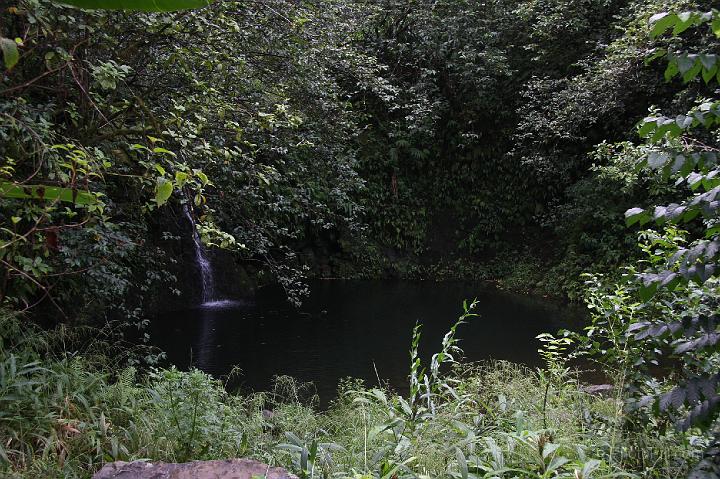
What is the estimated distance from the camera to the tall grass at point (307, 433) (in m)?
2.26

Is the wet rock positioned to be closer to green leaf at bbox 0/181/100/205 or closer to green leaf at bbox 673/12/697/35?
green leaf at bbox 0/181/100/205

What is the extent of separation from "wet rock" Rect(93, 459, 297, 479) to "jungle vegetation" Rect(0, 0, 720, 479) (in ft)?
0.43

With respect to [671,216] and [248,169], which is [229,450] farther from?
[248,169]

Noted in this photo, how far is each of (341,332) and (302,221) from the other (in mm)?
4666

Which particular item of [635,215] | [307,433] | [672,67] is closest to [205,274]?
[307,433]

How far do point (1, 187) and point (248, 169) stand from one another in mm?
3037

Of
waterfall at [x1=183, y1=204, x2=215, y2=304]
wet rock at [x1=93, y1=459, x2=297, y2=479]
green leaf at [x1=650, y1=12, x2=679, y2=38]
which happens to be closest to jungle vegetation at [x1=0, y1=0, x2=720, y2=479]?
green leaf at [x1=650, y1=12, x2=679, y2=38]

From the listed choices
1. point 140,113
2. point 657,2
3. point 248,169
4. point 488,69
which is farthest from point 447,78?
point 140,113

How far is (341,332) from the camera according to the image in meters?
8.95

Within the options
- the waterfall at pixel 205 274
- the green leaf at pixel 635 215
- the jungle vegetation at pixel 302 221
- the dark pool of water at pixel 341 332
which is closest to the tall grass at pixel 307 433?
the jungle vegetation at pixel 302 221

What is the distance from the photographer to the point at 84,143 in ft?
12.8

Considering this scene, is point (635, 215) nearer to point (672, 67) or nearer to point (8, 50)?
point (672, 67)

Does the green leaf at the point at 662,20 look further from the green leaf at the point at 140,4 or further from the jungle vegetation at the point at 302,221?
the green leaf at the point at 140,4

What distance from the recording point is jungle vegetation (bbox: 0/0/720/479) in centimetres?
222
